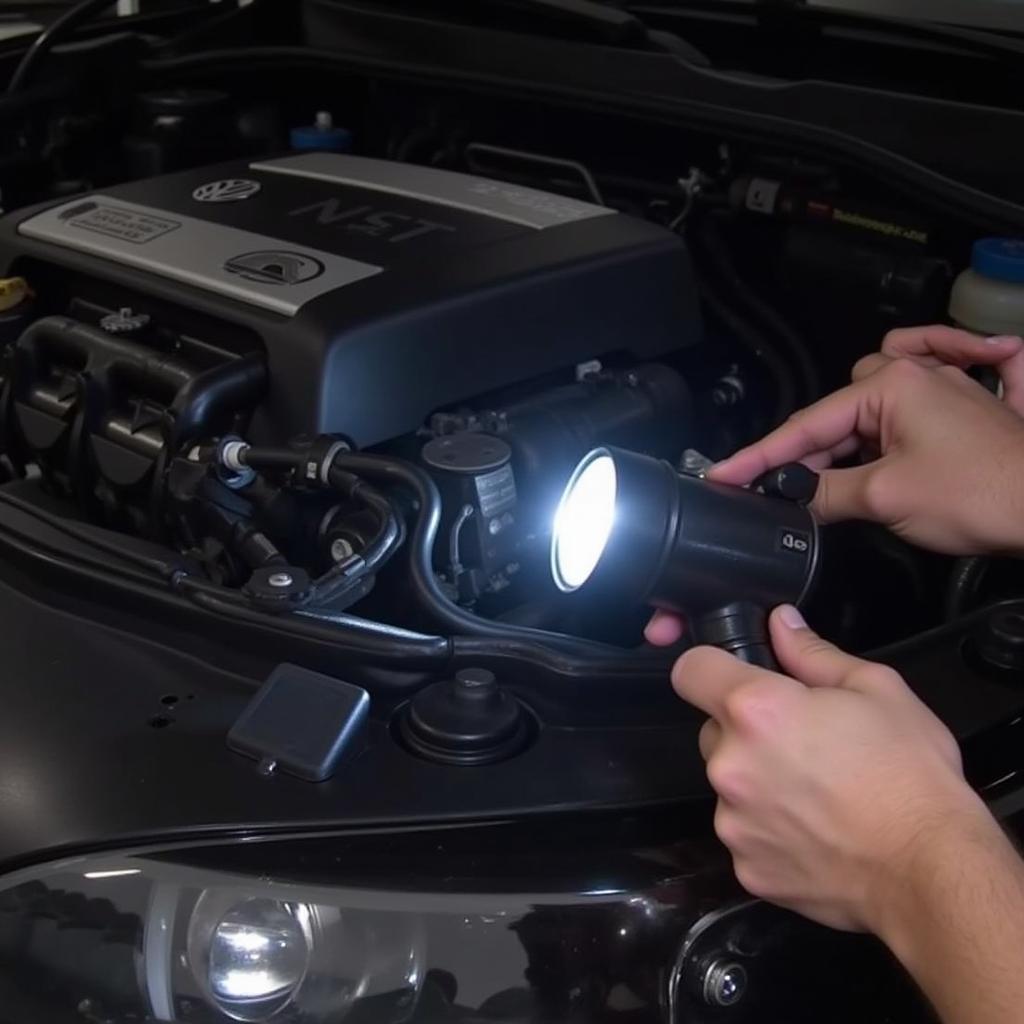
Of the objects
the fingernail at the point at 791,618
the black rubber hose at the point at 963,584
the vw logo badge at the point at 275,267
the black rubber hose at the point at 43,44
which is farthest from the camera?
the black rubber hose at the point at 43,44

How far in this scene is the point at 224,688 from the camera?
3.20ft

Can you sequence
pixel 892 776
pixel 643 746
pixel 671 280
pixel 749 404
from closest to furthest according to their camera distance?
pixel 892 776 → pixel 643 746 → pixel 671 280 → pixel 749 404

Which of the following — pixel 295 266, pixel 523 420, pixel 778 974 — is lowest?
pixel 778 974

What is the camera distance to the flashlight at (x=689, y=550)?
0.93m

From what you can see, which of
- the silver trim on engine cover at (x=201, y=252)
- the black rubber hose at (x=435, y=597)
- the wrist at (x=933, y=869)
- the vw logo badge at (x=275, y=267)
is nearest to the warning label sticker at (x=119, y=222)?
the silver trim on engine cover at (x=201, y=252)

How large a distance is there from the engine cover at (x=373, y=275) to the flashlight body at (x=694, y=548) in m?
0.29

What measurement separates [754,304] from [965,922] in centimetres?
91

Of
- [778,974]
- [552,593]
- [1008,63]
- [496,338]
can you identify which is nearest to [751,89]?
[1008,63]

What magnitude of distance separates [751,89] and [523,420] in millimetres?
500

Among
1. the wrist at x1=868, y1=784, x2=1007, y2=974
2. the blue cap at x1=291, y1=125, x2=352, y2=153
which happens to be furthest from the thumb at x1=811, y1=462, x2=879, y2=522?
the blue cap at x1=291, y1=125, x2=352, y2=153

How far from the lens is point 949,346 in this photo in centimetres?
119

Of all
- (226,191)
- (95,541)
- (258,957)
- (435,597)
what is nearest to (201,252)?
(226,191)

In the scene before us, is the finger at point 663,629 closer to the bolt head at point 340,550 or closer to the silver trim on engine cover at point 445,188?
the bolt head at point 340,550

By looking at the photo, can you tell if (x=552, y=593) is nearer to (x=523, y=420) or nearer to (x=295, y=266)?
(x=523, y=420)
